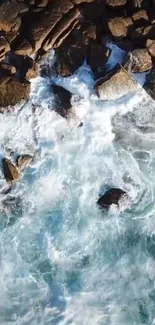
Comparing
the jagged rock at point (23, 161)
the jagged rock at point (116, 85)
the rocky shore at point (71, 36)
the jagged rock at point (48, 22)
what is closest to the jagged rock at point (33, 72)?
the rocky shore at point (71, 36)

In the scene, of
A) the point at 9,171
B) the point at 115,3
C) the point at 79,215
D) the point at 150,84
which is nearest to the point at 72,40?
the point at 115,3

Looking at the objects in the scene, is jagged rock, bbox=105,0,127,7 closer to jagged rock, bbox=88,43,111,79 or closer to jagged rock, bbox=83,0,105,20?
jagged rock, bbox=83,0,105,20

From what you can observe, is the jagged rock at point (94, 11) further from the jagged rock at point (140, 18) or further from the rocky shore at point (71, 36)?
the jagged rock at point (140, 18)

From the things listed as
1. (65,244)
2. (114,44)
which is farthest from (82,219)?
(114,44)

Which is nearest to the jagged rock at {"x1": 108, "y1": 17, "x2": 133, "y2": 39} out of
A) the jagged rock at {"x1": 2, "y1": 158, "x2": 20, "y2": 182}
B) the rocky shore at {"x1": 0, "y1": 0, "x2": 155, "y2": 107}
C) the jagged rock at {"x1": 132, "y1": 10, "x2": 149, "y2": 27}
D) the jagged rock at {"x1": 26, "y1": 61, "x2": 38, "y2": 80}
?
the rocky shore at {"x1": 0, "y1": 0, "x2": 155, "y2": 107}

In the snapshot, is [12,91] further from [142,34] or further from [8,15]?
[142,34]
